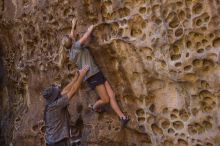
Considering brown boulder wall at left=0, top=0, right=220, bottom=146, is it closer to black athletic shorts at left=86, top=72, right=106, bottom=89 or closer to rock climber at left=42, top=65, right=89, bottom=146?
black athletic shorts at left=86, top=72, right=106, bottom=89

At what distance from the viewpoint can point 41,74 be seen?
17.2ft

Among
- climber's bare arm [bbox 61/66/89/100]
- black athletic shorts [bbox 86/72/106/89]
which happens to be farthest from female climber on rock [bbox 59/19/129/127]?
climber's bare arm [bbox 61/66/89/100]

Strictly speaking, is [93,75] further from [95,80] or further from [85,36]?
Result: [85,36]

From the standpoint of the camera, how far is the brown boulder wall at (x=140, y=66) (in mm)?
3723

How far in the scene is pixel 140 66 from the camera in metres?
4.12

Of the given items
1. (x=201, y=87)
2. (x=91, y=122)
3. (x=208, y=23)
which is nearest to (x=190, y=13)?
(x=208, y=23)

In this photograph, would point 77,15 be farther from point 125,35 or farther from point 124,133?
point 124,133

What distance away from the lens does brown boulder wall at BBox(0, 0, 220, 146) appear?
372cm

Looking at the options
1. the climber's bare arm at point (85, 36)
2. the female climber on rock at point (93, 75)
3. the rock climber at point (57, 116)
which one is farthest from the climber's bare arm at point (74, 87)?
the climber's bare arm at point (85, 36)

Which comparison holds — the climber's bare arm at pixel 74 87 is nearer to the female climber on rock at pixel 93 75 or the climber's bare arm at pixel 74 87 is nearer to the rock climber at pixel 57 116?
the rock climber at pixel 57 116

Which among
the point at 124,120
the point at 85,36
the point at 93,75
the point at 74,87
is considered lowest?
the point at 124,120

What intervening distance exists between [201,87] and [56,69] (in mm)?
1857

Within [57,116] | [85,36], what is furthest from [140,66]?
[57,116]

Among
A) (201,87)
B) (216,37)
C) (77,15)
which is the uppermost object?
(77,15)
